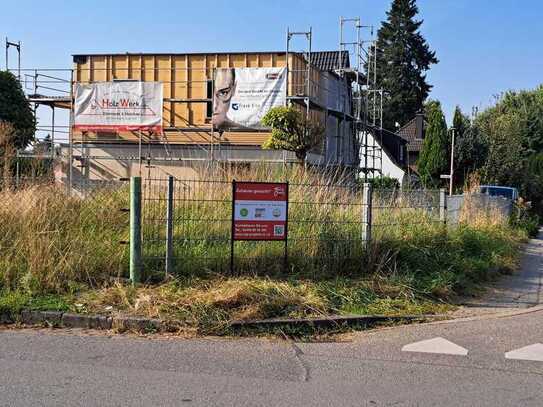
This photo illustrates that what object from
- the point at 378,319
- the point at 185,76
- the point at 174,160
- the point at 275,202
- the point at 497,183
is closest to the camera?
the point at 378,319

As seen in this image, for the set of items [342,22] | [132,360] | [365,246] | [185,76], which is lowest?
[132,360]

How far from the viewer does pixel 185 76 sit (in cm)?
2625

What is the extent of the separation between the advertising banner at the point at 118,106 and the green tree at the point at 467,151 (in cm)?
1751

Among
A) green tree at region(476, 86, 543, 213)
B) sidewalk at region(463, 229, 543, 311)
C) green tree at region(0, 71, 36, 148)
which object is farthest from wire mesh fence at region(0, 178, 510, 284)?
green tree at region(476, 86, 543, 213)

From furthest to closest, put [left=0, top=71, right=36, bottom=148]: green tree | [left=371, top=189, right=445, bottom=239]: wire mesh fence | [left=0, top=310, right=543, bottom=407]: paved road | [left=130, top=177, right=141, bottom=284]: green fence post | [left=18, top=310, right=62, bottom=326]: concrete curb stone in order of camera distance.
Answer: [left=0, top=71, right=36, bottom=148]: green tree, [left=371, top=189, right=445, bottom=239]: wire mesh fence, [left=130, top=177, right=141, bottom=284]: green fence post, [left=18, top=310, right=62, bottom=326]: concrete curb stone, [left=0, top=310, right=543, bottom=407]: paved road

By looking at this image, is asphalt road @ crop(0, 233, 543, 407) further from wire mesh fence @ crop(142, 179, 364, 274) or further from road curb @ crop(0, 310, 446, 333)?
wire mesh fence @ crop(142, 179, 364, 274)

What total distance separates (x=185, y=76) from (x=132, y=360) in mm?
21503

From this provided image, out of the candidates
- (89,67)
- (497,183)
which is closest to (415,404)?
(89,67)

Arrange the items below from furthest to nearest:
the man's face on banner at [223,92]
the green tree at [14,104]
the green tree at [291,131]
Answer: the green tree at [14,104], the man's face on banner at [223,92], the green tree at [291,131]

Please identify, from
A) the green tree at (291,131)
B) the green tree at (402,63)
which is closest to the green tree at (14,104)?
the green tree at (291,131)

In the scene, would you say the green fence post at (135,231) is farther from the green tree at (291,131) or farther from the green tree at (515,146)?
the green tree at (515,146)

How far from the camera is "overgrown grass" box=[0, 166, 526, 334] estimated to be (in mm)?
7750

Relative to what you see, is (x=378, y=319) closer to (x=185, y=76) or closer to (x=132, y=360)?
(x=132, y=360)

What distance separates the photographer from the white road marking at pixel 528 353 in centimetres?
636
